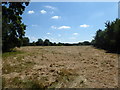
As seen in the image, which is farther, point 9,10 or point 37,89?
Result: point 9,10

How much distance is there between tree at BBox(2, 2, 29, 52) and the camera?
12.7 metres

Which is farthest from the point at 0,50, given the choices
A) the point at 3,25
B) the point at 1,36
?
the point at 3,25

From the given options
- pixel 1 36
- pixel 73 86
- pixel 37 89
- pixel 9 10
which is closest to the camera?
pixel 37 89

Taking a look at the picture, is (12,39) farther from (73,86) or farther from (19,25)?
(73,86)

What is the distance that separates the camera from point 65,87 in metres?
3.35

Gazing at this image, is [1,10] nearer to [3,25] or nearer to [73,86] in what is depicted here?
[3,25]

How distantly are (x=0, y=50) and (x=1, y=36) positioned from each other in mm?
1610

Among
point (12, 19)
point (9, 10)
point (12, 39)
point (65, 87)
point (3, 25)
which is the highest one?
point (9, 10)

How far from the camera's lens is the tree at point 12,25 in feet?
41.6

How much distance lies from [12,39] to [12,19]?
2.51m

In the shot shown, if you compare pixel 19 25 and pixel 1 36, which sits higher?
pixel 19 25

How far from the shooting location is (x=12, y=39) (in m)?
13.4

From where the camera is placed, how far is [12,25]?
42.6 ft

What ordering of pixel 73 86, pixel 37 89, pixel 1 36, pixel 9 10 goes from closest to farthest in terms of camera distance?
pixel 37 89 < pixel 73 86 < pixel 1 36 < pixel 9 10
